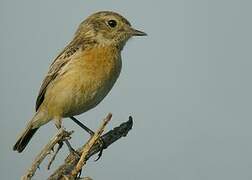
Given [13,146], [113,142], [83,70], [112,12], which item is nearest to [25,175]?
[113,142]

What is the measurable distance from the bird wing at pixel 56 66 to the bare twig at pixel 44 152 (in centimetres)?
386

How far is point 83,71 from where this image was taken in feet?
31.9

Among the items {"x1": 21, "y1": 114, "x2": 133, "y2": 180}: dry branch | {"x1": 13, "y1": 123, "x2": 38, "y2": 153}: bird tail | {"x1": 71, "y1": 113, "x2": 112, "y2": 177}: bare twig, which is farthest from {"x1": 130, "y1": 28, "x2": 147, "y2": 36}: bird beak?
{"x1": 71, "y1": 113, "x2": 112, "y2": 177}: bare twig

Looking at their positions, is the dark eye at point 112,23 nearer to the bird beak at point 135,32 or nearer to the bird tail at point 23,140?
the bird beak at point 135,32

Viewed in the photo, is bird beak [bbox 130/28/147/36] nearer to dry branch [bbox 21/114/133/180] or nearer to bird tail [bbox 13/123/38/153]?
bird tail [bbox 13/123/38/153]

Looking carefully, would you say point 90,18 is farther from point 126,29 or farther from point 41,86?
point 41,86

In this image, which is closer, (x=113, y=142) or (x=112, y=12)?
(x=113, y=142)

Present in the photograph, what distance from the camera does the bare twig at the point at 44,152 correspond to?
556 centimetres

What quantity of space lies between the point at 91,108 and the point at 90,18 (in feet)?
7.06

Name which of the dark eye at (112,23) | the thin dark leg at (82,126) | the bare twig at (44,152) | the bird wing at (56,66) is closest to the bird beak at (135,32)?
the dark eye at (112,23)

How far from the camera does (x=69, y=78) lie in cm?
984

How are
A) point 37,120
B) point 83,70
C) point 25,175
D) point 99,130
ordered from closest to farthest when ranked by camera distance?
point 25,175, point 99,130, point 83,70, point 37,120

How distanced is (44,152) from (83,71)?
3.92 metres

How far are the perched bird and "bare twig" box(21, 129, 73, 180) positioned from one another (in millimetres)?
3166
